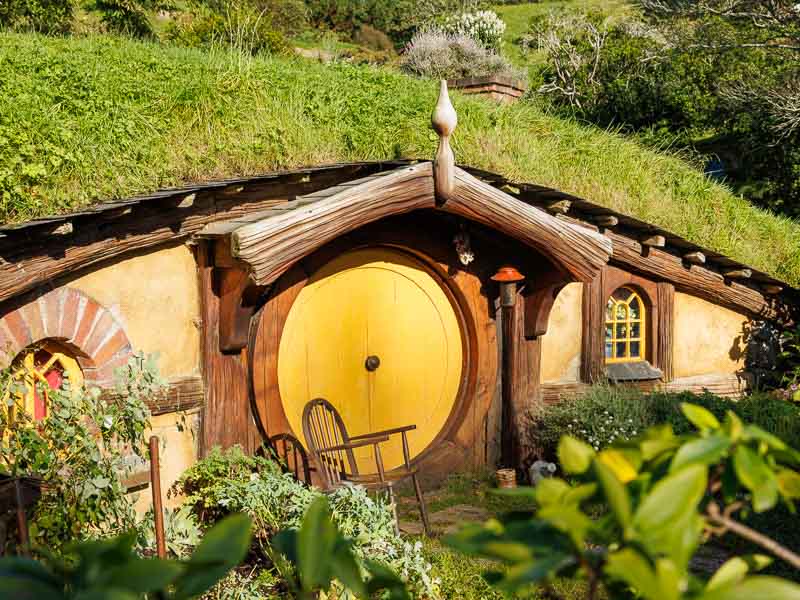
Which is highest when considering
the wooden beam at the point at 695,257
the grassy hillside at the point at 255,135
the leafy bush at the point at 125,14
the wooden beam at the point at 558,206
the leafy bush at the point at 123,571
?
the leafy bush at the point at 125,14

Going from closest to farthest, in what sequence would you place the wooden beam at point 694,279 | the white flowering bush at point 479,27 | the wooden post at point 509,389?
the wooden post at point 509,389 < the wooden beam at point 694,279 < the white flowering bush at point 479,27

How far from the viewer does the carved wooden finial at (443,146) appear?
19.1 ft

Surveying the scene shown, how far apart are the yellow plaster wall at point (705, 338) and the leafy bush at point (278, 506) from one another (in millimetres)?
4031

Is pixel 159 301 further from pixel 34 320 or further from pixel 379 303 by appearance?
pixel 379 303

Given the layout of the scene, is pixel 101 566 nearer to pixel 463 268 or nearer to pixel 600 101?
pixel 463 268

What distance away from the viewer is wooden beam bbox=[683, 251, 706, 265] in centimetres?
781

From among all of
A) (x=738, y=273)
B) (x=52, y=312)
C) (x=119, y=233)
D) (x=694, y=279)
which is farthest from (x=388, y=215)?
(x=738, y=273)

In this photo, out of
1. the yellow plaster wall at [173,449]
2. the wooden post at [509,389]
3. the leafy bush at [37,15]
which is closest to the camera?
the yellow plaster wall at [173,449]

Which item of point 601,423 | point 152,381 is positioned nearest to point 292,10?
point 601,423

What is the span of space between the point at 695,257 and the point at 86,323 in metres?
5.23

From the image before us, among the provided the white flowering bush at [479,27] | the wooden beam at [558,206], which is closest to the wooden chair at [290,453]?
the wooden beam at [558,206]

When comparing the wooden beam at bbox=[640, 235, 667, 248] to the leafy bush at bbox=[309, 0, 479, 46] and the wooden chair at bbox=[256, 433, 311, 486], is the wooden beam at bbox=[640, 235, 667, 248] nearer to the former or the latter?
the wooden chair at bbox=[256, 433, 311, 486]

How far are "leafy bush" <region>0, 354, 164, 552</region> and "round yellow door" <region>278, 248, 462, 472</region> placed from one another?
216 centimetres

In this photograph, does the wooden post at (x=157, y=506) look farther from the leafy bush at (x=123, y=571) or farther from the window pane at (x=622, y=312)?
the window pane at (x=622, y=312)
